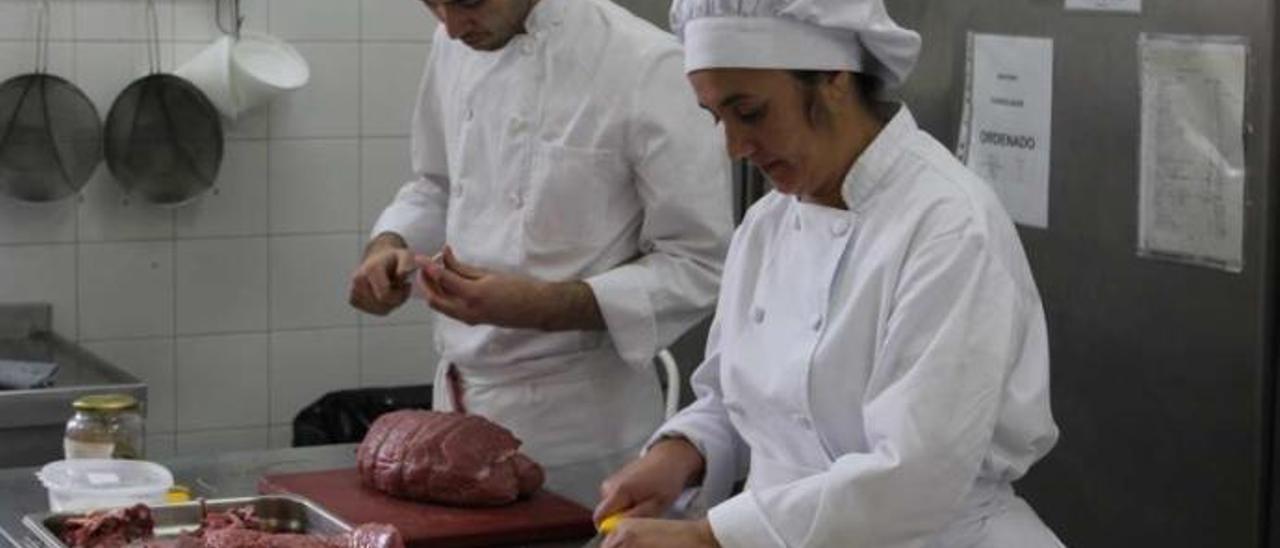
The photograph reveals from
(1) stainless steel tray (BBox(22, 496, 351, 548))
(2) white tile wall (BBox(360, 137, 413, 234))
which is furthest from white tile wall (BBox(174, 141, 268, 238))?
(1) stainless steel tray (BBox(22, 496, 351, 548))

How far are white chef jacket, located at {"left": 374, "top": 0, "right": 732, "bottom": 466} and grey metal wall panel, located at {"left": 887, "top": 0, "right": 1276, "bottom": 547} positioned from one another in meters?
0.48

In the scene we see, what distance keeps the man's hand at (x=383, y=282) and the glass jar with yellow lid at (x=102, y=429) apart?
0.35 meters

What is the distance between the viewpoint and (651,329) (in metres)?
2.76

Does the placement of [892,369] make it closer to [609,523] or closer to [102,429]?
[609,523]

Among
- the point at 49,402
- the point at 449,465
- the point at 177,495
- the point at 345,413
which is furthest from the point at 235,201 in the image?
the point at 449,465

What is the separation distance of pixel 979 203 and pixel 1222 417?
0.79 meters

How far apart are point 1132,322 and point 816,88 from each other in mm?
909

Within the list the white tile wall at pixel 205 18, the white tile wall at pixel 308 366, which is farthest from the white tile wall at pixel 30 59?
the white tile wall at pixel 308 366

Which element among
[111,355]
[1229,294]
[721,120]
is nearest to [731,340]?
[721,120]

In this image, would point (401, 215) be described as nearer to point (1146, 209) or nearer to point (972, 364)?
point (1146, 209)

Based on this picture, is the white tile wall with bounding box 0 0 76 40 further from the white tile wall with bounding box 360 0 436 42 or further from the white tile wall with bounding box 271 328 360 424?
the white tile wall with bounding box 271 328 360 424

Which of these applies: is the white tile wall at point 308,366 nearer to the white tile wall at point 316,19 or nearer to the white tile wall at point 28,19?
the white tile wall at point 316,19

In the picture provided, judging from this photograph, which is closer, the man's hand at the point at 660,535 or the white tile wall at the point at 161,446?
the man's hand at the point at 660,535

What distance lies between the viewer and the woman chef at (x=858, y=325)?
193cm
